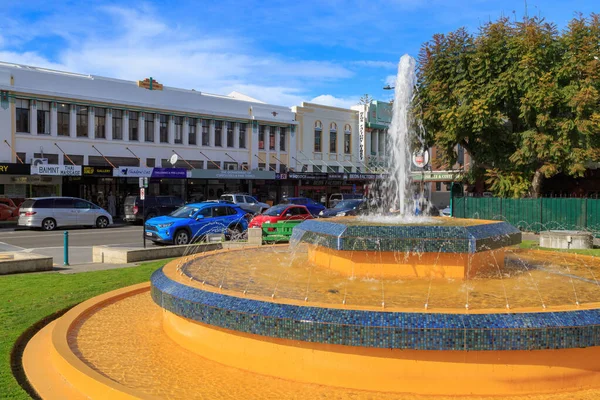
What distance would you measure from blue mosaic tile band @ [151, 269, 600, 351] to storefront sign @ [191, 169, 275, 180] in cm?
3547

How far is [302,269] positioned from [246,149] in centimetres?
4087

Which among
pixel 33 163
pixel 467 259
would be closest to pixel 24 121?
pixel 33 163

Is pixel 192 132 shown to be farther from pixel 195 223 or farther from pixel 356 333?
pixel 356 333

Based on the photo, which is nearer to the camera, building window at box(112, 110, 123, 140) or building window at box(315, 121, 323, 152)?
building window at box(112, 110, 123, 140)

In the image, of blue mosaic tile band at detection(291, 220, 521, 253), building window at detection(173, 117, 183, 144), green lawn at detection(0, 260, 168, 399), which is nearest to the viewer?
green lawn at detection(0, 260, 168, 399)

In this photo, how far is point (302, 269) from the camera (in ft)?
29.9

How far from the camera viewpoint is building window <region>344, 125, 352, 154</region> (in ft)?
187

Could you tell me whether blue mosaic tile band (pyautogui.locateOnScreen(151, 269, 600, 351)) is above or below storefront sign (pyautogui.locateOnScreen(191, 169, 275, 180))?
below

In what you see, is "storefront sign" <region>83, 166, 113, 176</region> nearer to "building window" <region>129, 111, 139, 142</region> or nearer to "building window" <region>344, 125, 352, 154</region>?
"building window" <region>129, 111, 139, 142</region>

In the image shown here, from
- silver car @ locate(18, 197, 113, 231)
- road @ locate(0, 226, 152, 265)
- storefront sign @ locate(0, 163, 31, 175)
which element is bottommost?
road @ locate(0, 226, 152, 265)

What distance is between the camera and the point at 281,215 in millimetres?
23672

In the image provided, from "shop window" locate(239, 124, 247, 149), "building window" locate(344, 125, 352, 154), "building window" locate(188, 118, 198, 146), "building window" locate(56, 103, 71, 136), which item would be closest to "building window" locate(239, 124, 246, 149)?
"shop window" locate(239, 124, 247, 149)

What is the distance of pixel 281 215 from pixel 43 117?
22344 mm

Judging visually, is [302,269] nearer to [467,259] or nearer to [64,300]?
[467,259]
